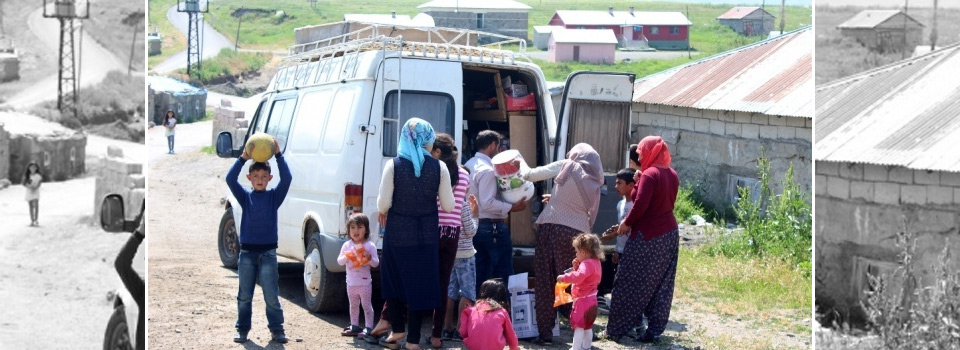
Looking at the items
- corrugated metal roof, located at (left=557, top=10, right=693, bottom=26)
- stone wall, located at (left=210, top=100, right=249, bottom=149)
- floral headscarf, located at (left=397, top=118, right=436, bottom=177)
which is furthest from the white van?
corrugated metal roof, located at (left=557, top=10, right=693, bottom=26)

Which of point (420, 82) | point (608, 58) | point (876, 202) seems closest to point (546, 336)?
point (420, 82)

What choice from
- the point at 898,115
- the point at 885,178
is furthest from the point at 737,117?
the point at 885,178

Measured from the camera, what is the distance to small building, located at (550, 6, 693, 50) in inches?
2756

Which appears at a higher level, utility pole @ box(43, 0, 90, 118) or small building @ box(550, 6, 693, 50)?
small building @ box(550, 6, 693, 50)

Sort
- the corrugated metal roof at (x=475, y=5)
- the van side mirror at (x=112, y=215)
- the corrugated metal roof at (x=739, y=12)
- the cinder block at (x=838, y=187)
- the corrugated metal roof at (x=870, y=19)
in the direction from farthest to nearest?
→ the corrugated metal roof at (x=739, y=12)
the corrugated metal roof at (x=475, y=5)
the corrugated metal roof at (x=870, y=19)
the cinder block at (x=838, y=187)
the van side mirror at (x=112, y=215)

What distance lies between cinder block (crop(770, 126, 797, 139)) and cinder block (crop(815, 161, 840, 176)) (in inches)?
85.7

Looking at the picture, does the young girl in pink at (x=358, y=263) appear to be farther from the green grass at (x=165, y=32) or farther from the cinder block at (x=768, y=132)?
the green grass at (x=165, y=32)

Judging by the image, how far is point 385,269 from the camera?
6.43 metres

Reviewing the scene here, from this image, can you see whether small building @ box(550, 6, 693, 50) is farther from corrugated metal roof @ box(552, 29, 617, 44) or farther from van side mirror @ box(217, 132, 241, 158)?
van side mirror @ box(217, 132, 241, 158)

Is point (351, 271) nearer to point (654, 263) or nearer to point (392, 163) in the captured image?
point (392, 163)

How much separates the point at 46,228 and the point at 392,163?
189 centimetres

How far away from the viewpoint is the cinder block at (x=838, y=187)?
1191 centimetres

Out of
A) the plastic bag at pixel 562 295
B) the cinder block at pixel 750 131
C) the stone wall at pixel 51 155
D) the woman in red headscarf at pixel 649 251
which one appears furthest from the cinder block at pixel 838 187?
the stone wall at pixel 51 155

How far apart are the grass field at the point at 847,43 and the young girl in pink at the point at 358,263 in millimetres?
10952
